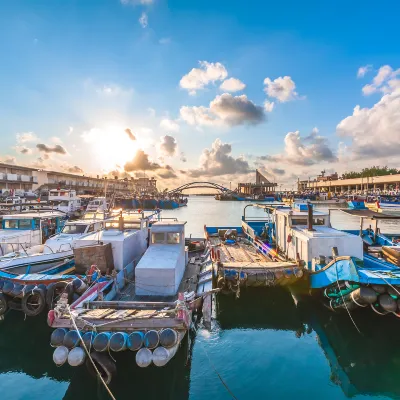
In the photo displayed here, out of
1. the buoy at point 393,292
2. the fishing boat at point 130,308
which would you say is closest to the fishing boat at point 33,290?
the fishing boat at point 130,308

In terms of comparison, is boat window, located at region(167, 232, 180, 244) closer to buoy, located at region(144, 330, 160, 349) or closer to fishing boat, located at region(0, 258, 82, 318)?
fishing boat, located at region(0, 258, 82, 318)

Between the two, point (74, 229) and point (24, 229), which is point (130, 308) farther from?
point (24, 229)

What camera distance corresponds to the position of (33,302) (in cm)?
1155

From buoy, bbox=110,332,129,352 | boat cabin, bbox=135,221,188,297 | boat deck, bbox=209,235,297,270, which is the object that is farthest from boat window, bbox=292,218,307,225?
buoy, bbox=110,332,129,352

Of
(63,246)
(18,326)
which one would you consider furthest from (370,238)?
(18,326)

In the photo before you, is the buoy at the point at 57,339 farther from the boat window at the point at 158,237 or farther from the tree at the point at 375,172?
the tree at the point at 375,172

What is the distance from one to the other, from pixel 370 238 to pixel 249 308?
12551 mm

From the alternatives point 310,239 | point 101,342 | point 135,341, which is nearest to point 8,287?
point 101,342

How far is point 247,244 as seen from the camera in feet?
70.7

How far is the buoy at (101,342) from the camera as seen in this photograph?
24.6 feet

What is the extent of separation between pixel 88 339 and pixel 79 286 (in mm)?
3747

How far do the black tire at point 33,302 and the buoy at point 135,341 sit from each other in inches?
222

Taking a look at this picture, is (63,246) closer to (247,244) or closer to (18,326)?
(18,326)

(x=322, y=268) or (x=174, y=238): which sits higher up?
(x=174, y=238)
